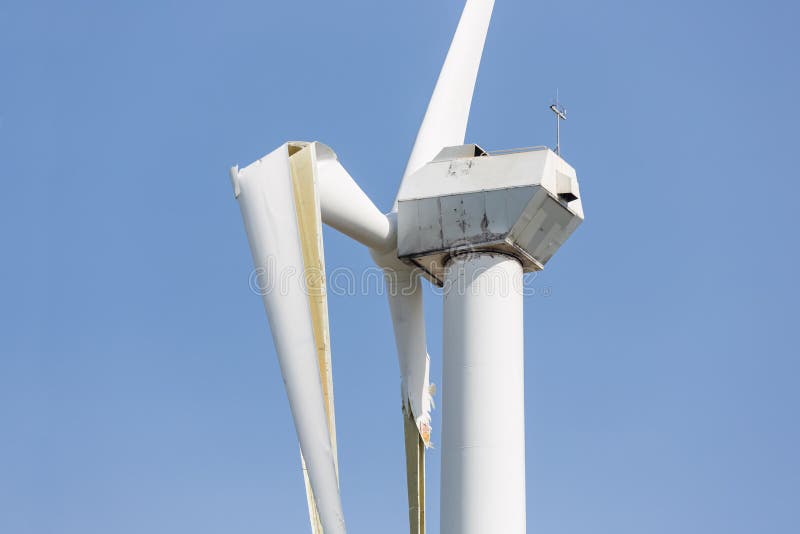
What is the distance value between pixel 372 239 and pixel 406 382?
3914mm

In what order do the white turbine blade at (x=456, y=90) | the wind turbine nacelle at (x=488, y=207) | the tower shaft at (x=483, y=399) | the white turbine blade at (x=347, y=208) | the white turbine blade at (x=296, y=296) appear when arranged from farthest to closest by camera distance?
the white turbine blade at (x=456, y=90), the wind turbine nacelle at (x=488, y=207), the white turbine blade at (x=347, y=208), the tower shaft at (x=483, y=399), the white turbine blade at (x=296, y=296)

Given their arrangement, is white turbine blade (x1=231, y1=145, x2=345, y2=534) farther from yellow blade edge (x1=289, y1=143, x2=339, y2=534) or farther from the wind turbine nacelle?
the wind turbine nacelle

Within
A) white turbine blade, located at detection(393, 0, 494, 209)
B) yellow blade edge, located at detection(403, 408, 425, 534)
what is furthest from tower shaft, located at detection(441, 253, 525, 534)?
white turbine blade, located at detection(393, 0, 494, 209)

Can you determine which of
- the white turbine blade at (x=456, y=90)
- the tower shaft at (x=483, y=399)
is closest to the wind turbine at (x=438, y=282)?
the tower shaft at (x=483, y=399)

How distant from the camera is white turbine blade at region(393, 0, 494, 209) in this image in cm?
3177

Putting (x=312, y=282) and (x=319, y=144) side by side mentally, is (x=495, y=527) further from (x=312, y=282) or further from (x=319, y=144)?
(x=319, y=144)

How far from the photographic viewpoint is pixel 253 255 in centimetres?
2631

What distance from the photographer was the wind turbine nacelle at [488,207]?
27.9 m

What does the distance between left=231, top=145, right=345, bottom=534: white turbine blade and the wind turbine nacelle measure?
3211mm

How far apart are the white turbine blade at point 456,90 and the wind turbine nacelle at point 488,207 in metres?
2.04

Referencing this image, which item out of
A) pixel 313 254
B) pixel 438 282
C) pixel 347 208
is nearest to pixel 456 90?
pixel 438 282

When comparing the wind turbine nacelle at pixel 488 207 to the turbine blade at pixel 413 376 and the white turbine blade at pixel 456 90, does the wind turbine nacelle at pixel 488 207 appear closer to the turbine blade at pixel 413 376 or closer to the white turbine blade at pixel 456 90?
the turbine blade at pixel 413 376

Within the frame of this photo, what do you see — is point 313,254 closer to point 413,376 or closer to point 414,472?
point 413,376

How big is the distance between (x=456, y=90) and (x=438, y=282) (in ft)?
18.6
